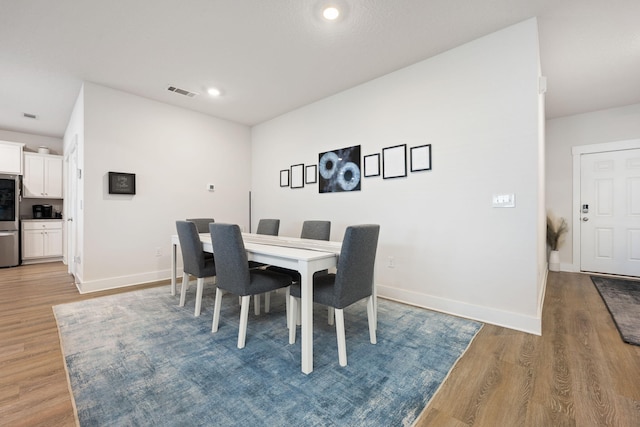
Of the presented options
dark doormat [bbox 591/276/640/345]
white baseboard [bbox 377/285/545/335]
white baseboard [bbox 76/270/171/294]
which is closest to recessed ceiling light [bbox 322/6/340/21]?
white baseboard [bbox 377/285/545/335]

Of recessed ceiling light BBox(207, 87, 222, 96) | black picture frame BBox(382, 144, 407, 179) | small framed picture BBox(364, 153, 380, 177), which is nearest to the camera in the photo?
black picture frame BBox(382, 144, 407, 179)

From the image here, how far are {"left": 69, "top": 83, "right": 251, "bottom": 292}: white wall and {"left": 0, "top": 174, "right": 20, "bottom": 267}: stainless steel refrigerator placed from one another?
280 cm

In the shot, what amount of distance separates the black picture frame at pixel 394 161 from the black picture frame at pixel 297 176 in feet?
4.66

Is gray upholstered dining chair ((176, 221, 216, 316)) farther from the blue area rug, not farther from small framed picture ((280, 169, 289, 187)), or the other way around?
small framed picture ((280, 169, 289, 187))

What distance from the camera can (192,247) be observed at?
264 centimetres

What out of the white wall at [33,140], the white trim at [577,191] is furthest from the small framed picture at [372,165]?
the white wall at [33,140]

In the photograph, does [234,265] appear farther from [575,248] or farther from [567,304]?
[575,248]

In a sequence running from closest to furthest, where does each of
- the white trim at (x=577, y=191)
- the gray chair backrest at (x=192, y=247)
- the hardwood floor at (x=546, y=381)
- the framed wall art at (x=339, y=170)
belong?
the hardwood floor at (x=546, y=381)
the gray chair backrest at (x=192, y=247)
the framed wall art at (x=339, y=170)
the white trim at (x=577, y=191)

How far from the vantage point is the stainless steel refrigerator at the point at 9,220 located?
489 cm

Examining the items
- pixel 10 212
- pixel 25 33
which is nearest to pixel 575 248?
pixel 25 33

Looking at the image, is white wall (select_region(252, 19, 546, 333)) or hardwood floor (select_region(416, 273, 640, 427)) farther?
white wall (select_region(252, 19, 546, 333))

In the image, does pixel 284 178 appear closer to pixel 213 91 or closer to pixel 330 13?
pixel 213 91

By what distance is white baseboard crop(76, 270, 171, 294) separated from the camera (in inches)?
135

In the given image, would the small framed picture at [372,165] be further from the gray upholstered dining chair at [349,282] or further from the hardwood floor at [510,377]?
the hardwood floor at [510,377]
